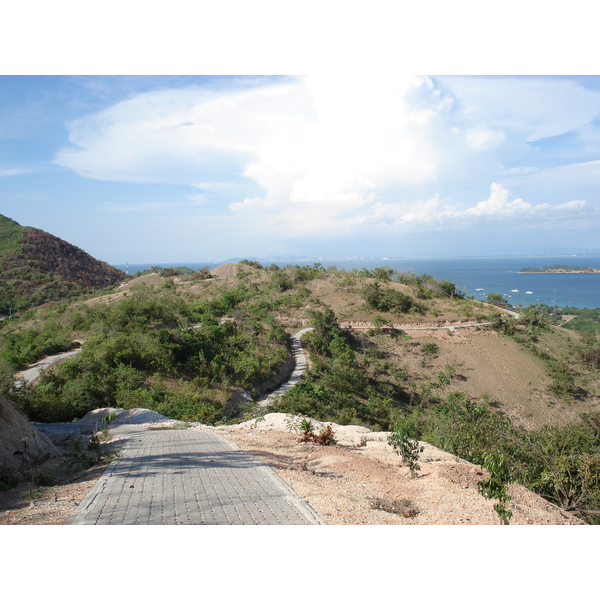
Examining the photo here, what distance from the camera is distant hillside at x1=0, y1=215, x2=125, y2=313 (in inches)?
1480

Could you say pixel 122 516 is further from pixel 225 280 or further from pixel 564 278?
pixel 564 278

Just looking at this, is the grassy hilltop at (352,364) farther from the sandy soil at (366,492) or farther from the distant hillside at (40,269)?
the distant hillside at (40,269)

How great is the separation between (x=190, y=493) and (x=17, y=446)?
123 inches

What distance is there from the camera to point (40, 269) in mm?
44000

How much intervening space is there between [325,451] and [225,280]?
28.2 m

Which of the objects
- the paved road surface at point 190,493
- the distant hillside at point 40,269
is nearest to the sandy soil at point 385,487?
the paved road surface at point 190,493

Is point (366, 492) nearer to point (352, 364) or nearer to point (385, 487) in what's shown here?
point (385, 487)

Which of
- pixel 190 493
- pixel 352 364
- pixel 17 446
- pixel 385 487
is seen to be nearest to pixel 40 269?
pixel 352 364

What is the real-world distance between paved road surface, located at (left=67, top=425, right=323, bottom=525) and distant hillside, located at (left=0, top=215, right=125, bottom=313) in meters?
37.2

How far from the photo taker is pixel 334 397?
618 inches

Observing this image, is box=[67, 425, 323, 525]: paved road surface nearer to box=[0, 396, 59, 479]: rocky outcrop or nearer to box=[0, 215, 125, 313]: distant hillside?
box=[0, 396, 59, 479]: rocky outcrop

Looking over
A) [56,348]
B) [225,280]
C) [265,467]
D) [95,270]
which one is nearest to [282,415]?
[265,467]

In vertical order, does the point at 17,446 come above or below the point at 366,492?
above

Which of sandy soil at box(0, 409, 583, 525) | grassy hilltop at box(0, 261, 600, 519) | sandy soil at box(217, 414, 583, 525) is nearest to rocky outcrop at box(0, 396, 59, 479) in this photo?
sandy soil at box(0, 409, 583, 525)
